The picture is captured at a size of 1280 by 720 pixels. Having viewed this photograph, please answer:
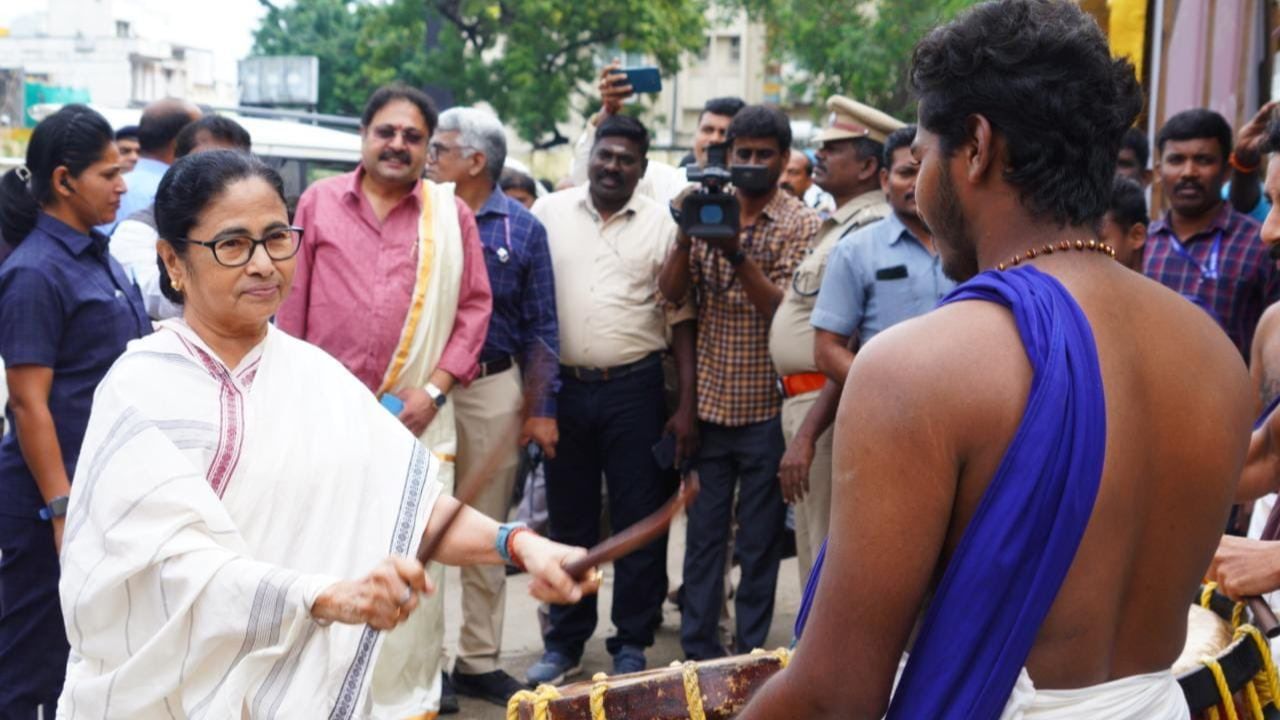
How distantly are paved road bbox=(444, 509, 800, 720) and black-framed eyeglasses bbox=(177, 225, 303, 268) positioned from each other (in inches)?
115

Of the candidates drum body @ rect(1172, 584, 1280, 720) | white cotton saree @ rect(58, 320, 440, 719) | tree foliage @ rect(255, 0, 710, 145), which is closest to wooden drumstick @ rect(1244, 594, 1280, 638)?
drum body @ rect(1172, 584, 1280, 720)

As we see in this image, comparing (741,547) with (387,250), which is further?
(741,547)

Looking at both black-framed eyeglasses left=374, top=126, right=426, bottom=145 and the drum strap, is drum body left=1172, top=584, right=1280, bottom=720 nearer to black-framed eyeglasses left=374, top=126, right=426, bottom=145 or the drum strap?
the drum strap

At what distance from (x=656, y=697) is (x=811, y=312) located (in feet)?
10.7

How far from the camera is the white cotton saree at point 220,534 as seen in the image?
2715 mm

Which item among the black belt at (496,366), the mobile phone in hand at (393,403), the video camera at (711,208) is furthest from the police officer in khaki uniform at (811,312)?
the mobile phone in hand at (393,403)

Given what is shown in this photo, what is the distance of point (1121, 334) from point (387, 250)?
12.1ft

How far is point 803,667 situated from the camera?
1.88 metres

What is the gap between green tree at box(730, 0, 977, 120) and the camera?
27547 mm

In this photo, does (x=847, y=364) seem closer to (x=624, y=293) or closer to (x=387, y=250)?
(x=624, y=293)

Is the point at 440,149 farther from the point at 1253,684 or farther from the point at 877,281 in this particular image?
the point at 1253,684

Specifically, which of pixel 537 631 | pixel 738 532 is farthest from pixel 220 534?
pixel 537 631

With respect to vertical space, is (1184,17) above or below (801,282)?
above

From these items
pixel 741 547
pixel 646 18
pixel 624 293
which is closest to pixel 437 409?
pixel 624 293
